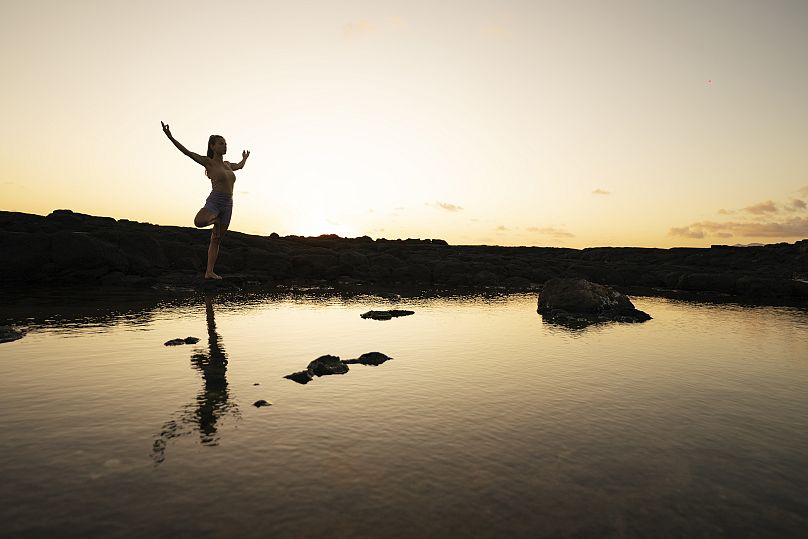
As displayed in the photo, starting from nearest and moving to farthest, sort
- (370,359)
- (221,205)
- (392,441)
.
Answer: (392,441)
(370,359)
(221,205)

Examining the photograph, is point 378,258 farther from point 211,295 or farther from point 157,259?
point 211,295

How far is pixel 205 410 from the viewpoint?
7.93 meters

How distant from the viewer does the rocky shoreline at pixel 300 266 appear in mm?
30812

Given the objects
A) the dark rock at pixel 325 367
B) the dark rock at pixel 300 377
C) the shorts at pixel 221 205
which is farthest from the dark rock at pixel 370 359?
the shorts at pixel 221 205

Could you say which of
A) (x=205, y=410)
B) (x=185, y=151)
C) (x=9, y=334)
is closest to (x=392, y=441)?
(x=205, y=410)

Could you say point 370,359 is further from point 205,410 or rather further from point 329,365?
point 205,410

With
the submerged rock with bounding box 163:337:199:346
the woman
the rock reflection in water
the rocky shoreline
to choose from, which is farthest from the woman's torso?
the rocky shoreline

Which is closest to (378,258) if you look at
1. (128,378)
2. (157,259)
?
(157,259)

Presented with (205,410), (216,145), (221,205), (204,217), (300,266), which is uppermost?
(216,145)

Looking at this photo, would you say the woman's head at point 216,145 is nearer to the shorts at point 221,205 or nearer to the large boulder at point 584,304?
the shorts at point 221,205

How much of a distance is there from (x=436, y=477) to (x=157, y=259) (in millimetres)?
35514

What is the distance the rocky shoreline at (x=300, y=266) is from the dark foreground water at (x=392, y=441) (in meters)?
20.2

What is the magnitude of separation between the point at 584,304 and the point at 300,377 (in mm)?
19326

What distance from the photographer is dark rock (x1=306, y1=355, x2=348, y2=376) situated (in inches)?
426
